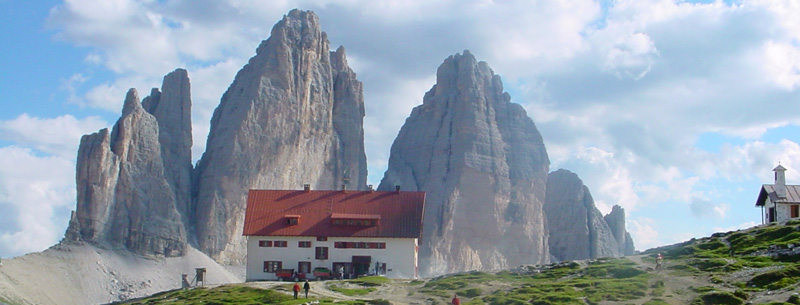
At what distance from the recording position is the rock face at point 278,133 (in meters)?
169

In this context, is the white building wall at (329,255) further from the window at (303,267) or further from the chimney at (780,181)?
the chimney at (780,181)

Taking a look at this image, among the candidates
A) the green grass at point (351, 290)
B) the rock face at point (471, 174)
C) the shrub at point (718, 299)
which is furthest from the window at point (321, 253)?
the rock face at point (471, 174)

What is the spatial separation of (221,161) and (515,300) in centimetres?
12115

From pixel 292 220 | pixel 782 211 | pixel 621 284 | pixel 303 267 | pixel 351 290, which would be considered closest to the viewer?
pixel 621 284

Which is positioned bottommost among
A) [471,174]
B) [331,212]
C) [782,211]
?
[782,211]

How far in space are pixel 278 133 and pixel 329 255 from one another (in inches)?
3713

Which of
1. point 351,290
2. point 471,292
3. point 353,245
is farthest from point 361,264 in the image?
point 471,292

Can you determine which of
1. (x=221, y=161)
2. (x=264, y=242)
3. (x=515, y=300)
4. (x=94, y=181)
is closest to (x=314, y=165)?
(x=221, y=161)

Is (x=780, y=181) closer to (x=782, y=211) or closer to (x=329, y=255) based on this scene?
(x=782, y=211)

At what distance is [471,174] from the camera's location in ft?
606

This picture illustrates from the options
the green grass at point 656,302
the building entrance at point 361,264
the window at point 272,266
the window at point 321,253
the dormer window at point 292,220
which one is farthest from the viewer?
the dormer window at point 292,220

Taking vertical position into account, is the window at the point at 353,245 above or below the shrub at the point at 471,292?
above

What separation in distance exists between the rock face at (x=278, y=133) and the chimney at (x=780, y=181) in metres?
104

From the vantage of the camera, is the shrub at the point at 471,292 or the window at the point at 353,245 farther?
the window at the point at 353,245
